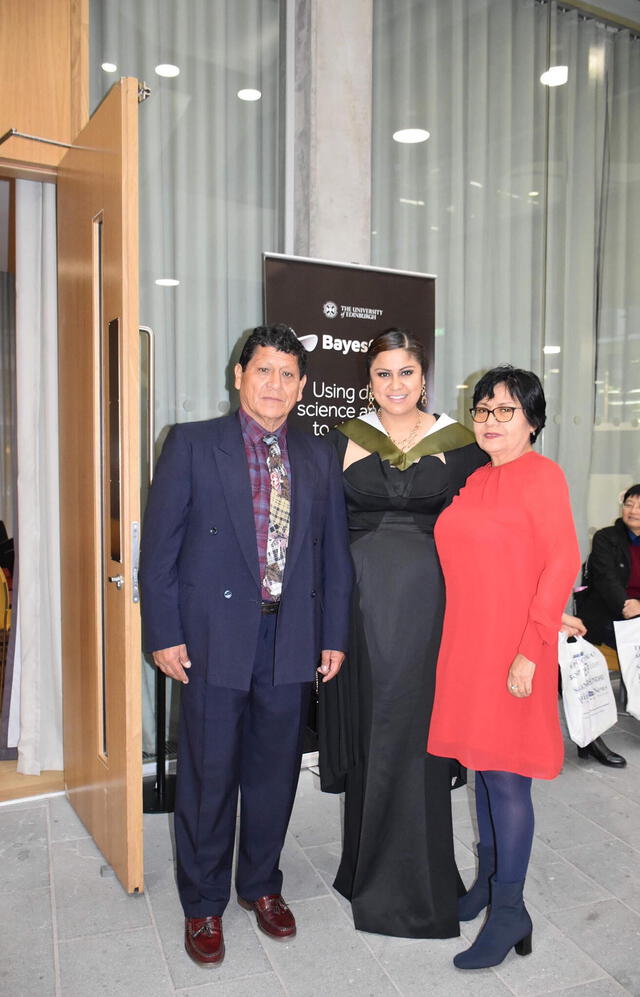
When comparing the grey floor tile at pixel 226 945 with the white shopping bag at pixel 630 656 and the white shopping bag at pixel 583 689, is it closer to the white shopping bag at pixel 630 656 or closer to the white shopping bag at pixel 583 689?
the white shopping bag at pixel 583 689

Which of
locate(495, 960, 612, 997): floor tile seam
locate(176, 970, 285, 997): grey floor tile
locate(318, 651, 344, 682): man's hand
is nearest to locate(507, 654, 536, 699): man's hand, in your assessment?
locate(318, 651, 344, 682): man's hand

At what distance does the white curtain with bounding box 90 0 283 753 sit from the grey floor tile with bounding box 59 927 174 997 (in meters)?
1.23

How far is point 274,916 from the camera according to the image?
2270mm

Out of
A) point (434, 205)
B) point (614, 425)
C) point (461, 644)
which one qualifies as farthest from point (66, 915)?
point (614, 425)

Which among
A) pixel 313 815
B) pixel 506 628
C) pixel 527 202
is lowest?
pixel 313 815

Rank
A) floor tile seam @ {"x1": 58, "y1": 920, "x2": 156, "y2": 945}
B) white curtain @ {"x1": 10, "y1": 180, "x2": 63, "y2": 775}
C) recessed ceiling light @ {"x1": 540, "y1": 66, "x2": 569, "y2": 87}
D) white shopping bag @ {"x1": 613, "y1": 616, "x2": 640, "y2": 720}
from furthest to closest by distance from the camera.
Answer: recessed ceiling light @ {"x1": 540, "y1": 66, "x2": 569, "y2": 87} → white shopping bag @ {"x1": 613, "y1": 616, "x2": 640, "y2": 720} → white curtain @ {"x1": 10, "y1": 180, "x2": 63, "y2": 775} → floor tile seam @ {"x1": 58, "y1": 920, "x2": 156, "y2": 945}

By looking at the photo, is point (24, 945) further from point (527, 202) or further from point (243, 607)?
point (527, 202)

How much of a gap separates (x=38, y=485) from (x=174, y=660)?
145 cm

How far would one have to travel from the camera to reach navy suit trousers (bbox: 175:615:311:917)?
84.7 inches

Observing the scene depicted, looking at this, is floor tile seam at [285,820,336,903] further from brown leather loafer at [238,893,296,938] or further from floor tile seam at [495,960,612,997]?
floor tile seam at [495,960,612,997]

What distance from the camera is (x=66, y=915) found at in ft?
7.69

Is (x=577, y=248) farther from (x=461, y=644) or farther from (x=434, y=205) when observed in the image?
(x=461, y=644)

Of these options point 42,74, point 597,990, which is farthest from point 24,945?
point 42,74

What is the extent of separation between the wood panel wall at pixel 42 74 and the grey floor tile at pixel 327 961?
267 cm
